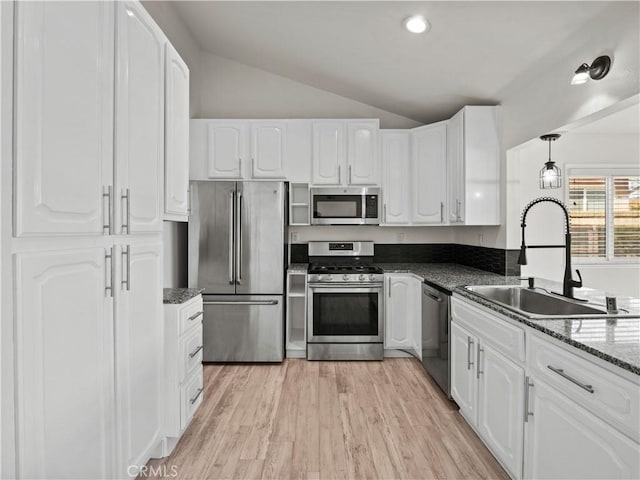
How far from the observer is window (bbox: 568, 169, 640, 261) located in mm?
4215

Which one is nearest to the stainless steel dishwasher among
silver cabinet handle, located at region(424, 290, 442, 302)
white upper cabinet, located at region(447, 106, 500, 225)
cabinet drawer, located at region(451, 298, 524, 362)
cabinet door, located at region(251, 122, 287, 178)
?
silver cabinet handle, located at region(424, 290, 442, 302)

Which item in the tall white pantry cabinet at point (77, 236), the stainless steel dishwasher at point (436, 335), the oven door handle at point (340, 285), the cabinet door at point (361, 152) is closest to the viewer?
the tall white pantry cabinet at point (77, 236)

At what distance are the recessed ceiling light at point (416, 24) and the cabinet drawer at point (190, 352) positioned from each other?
2.48 m

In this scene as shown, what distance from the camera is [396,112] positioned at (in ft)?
14.5

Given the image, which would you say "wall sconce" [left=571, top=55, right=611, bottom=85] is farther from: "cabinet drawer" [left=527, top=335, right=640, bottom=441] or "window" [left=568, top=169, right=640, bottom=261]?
"window" [left=568, top=169, right=640, bottom=261]

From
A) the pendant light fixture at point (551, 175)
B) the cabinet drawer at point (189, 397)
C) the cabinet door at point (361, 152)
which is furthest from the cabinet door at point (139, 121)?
the pendant light fixture at point (551, 175)

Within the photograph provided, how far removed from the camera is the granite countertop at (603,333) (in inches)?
49.9

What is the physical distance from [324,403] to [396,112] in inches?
124

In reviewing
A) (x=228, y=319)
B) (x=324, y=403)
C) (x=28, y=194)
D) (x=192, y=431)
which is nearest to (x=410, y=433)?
(x=324, y=403)

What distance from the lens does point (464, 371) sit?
2547 mm

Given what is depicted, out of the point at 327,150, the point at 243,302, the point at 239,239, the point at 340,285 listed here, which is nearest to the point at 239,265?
the point at 239,239

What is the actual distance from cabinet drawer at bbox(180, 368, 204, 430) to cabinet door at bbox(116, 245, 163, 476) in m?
0.20

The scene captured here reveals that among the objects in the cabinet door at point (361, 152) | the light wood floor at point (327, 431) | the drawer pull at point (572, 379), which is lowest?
the light wood floor at point (327, 431)

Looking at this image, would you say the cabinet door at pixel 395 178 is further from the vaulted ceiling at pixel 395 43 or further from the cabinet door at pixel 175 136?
the cabinet door at pixel 175 136
